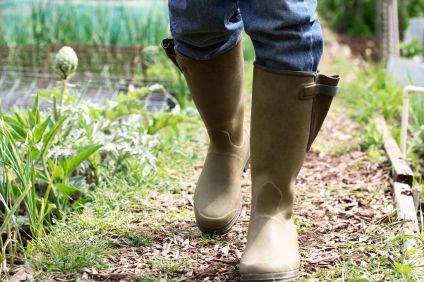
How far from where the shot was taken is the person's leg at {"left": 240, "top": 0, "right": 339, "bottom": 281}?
1.29m

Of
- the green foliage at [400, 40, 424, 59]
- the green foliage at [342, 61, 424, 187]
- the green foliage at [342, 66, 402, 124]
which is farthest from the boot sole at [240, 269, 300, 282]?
the green foliage at [400, 40, 424, 59]

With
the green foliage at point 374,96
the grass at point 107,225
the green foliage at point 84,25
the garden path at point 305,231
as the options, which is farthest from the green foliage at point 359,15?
the grass at point 107,225

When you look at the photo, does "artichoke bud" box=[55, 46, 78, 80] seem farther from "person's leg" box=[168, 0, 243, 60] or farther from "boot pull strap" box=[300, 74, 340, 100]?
"boot pull strap" box=[300, 74, 340, 100]

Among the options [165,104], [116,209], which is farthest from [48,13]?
[116,209]

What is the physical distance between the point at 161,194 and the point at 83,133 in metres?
0.32

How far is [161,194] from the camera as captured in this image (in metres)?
2.03

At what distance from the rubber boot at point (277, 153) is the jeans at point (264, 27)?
0.11 ft

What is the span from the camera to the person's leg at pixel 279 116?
1290mm

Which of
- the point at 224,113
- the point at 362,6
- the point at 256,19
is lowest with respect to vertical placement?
the point at 362,6

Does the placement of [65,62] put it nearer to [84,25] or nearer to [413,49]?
[84,25]

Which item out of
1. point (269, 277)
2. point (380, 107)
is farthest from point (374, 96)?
point (269, 277)

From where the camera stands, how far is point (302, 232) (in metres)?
1.68

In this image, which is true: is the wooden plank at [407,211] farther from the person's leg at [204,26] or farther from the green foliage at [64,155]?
the green foliage at [64,155]

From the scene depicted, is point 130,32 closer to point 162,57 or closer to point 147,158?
point 162,57
